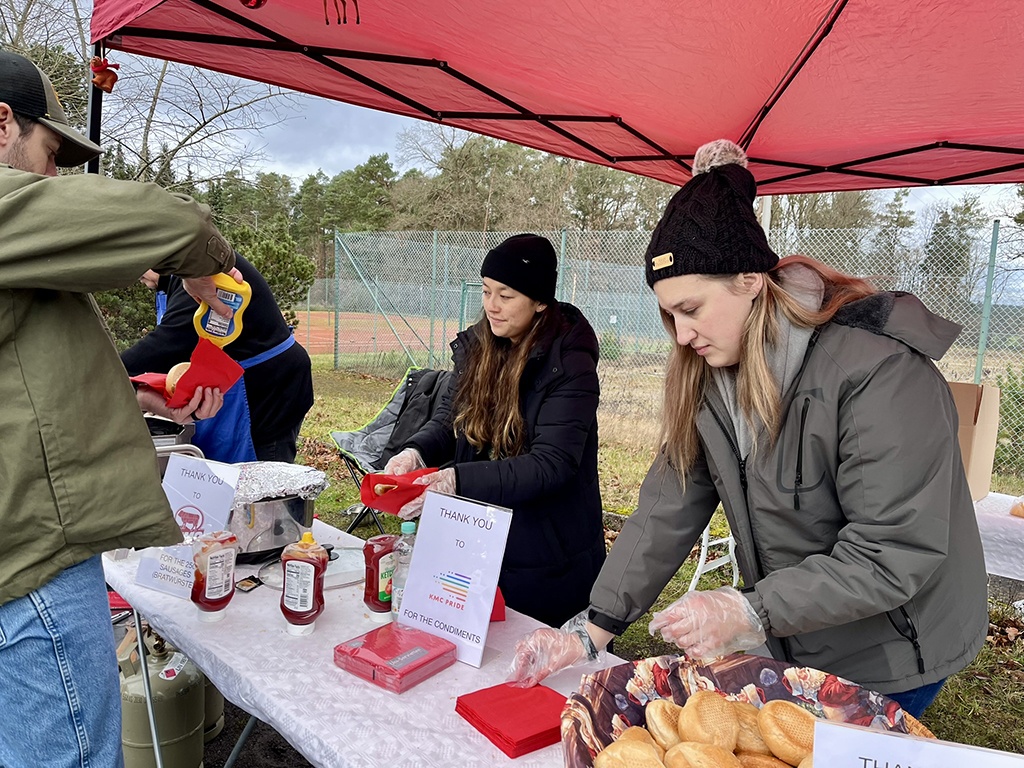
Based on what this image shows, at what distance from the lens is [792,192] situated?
373cm

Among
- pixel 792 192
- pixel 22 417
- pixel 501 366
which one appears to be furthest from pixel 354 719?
pixel 792 192

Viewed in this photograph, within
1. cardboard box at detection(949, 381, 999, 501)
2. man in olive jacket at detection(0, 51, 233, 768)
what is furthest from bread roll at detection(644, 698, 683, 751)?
cardboard box at detection(949, 381, 999, 501)

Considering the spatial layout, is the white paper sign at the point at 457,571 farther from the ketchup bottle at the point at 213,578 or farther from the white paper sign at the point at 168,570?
the white paper sign at the point at 168,570

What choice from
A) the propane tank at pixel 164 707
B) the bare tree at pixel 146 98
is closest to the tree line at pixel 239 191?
the bare tree at pixel 146 98

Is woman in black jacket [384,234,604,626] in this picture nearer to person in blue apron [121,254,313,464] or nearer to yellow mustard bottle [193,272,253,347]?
yellow mustard bottle [193,272,253,347]

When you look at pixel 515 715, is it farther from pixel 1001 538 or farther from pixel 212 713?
pixel 1001 538

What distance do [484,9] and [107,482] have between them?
4.84 feet

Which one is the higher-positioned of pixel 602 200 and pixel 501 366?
pixel 602 200

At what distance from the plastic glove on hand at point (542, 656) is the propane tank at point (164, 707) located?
4.53 feet

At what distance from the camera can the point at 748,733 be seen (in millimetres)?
1079

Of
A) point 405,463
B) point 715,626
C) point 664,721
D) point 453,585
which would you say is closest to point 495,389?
point 405,463

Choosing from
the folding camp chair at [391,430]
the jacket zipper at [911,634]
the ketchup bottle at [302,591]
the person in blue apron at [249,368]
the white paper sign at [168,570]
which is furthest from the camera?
the folding camp chair at [391,430]

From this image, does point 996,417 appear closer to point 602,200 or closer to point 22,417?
point 22,417

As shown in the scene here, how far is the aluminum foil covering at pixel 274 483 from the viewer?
195cm
